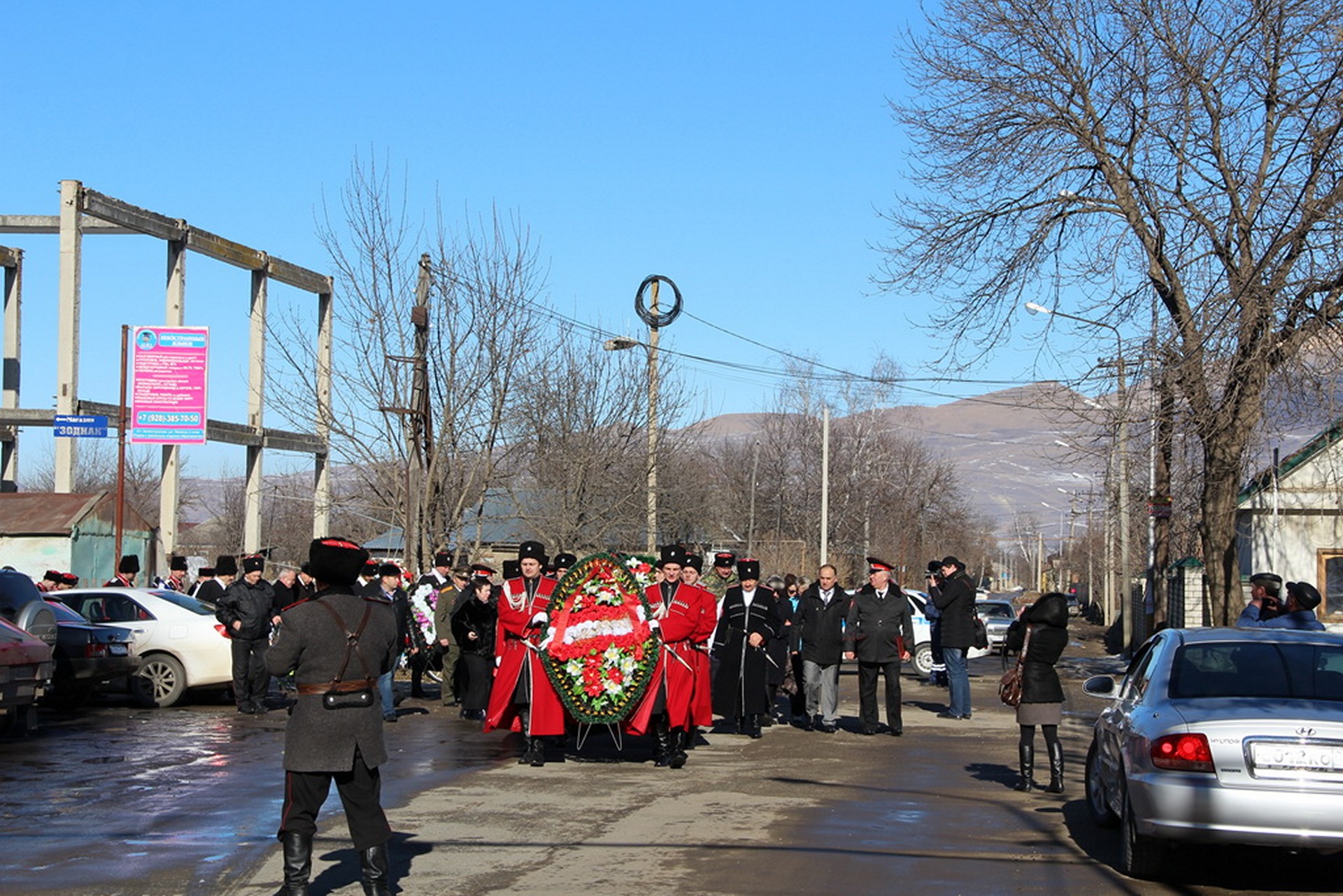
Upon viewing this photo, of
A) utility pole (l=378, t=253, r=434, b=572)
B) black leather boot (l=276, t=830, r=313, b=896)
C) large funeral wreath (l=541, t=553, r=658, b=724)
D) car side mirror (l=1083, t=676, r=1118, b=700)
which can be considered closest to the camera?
black leather boot (l=276, t=830, r=313, b=896)

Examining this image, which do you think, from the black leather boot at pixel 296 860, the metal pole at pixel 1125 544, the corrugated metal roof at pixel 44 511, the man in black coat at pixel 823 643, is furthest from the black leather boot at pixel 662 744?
the corrugated metal roof at pixel 44 511

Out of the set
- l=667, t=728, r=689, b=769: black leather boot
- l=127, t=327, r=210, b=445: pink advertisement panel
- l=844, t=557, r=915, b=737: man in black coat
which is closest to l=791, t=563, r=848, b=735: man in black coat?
l=844, t=557, r=915, b=737: man in black coat

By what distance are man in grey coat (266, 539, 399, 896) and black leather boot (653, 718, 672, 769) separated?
5784 mm

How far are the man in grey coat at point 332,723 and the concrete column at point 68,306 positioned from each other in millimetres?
29444

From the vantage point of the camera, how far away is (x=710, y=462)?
71.7 metres

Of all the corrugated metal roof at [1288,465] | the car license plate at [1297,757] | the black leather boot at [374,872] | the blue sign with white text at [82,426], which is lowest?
the black leather boot at [374,872]

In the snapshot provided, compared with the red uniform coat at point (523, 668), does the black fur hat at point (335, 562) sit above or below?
above

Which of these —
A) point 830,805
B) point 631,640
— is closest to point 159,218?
point 631,640

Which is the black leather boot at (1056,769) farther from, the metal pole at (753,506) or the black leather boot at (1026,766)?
the metal pole at (753,506)

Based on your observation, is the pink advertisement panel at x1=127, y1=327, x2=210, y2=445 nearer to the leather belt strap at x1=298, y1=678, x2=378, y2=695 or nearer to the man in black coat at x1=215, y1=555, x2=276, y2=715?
the man in black coat at x1=215, y1=555, x2=276, y2=715

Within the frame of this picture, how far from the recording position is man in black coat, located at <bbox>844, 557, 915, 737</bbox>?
17141 millimetres

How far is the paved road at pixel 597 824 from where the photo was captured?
8.51m

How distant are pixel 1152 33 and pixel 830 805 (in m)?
14.1

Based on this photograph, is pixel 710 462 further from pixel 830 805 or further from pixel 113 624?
pixel 830 805
